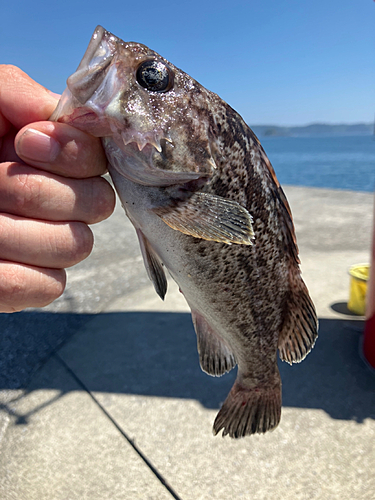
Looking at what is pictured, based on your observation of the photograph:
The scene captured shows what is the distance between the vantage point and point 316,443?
9.46ft

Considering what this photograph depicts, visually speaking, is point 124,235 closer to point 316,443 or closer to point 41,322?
point 41,322

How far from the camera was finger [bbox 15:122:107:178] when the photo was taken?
1.18 m

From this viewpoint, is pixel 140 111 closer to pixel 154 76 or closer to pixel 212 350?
pixel 154 76

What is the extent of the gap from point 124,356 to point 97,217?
9.41 feet

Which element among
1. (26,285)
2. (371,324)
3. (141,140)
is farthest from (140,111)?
(371,324)

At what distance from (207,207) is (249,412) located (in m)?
0.98

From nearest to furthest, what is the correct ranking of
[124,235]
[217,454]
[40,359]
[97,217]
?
[97,217] < [217,454] < [40,359] < [124,235]

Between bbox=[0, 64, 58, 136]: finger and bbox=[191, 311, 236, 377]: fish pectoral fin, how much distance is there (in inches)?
37.8

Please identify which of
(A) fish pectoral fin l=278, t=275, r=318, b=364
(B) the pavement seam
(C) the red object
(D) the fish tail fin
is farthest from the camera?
(C) the red object

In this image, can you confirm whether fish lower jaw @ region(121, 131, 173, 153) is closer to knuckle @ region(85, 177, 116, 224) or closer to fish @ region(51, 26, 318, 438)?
fish @ region(51, 26, 318, 438)

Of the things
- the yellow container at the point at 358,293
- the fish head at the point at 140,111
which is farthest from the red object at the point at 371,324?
the fish head at the point at 140,111

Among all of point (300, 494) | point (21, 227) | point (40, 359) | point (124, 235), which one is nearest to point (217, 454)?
point (300, 494)

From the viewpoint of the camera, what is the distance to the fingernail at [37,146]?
3.84ft

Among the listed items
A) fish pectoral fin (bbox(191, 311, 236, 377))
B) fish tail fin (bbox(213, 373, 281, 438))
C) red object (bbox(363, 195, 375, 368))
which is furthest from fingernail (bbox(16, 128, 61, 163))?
red object (bbox(363, 195, 375, 368))
